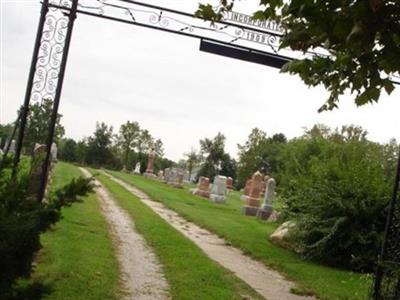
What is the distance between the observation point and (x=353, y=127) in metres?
62.5

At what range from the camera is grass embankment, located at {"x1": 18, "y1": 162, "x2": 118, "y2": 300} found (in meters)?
6.82

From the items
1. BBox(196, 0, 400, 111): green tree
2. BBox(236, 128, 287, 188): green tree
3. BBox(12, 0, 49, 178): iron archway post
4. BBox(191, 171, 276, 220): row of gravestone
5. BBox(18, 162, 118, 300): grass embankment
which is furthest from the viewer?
BBox(236, 128, 287, 188): green tree

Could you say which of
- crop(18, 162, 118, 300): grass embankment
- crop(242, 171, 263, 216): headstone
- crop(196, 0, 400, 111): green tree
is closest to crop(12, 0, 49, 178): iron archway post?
crop(18, 162, 118, 300): grass embankment

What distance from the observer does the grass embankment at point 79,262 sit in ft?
22.4

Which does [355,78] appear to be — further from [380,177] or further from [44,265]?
[380,177]

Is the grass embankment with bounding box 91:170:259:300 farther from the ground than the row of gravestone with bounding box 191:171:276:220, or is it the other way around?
the row of gravestone with bounding box 191:171:276:220

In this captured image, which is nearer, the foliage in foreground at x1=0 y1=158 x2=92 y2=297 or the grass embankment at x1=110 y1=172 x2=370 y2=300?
the foliage in foreground at x1=0 y1=158 x2=92 y2=297

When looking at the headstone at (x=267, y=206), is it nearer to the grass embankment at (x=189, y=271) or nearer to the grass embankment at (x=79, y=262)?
the grass embankment at (x=189, y=271)

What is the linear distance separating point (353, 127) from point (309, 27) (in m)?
61.3

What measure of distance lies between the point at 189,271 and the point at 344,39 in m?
6.04

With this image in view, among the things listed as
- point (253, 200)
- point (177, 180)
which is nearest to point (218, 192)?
point (253, 200)

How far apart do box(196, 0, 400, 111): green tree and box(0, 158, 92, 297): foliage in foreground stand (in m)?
1.85

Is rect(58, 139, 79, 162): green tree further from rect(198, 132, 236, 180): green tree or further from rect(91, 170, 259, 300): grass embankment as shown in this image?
rect(91, 170, 259, 300): grass embankment

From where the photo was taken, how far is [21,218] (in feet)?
9.55
